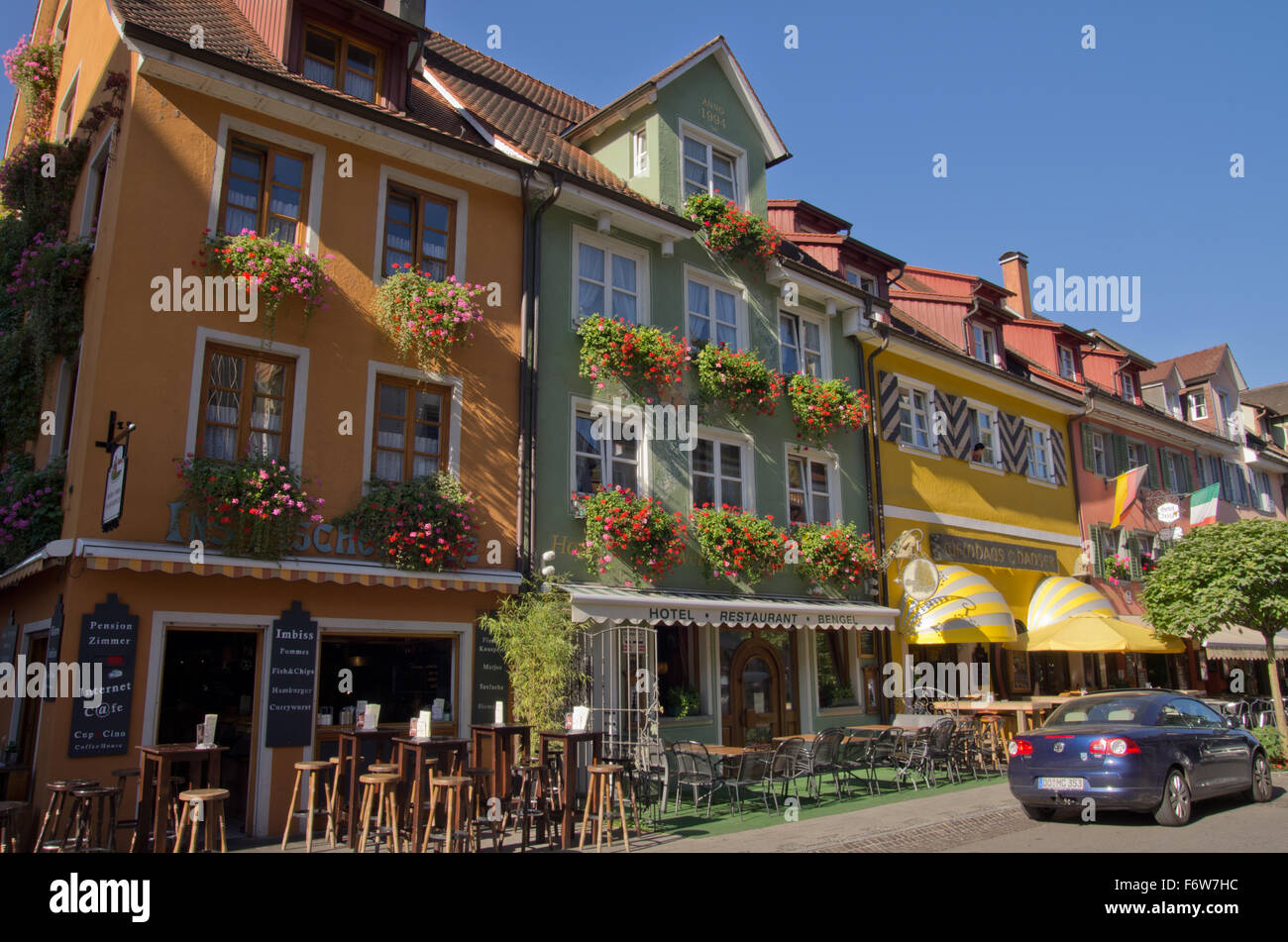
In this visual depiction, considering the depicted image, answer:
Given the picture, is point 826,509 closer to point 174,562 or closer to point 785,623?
point 785,623

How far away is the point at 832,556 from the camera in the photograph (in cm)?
1683

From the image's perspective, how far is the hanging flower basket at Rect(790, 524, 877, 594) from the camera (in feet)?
54.9

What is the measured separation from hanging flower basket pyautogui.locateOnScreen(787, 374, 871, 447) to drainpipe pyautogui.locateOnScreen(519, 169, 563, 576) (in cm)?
588

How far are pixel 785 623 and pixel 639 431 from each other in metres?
3.99

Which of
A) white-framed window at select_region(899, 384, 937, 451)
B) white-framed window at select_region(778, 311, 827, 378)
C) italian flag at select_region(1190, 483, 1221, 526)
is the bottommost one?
italian flag at select_region(1190, 483, 1221, 526)

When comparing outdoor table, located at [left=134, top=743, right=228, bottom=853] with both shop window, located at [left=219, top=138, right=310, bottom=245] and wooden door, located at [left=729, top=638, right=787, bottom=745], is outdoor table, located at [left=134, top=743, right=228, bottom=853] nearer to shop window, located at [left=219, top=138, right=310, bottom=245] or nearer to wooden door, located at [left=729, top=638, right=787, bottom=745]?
shop window, located at [left=219, top=138, right=310, bottom=245]

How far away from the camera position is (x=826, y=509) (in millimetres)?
18250

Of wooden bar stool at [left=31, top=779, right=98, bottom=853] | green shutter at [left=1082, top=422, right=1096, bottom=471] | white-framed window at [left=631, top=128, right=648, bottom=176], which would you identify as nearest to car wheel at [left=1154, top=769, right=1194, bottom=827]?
wooden bar stool at [left=31, top=779, right=98, bottom=853]

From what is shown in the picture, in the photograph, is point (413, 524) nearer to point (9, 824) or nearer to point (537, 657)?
point (537, 657)

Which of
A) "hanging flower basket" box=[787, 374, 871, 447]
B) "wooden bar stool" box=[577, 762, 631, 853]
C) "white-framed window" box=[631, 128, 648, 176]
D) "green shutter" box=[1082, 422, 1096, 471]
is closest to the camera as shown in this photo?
"wooden bar stool" box=[577, 762, 631, 853]

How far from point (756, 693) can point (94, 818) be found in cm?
1068

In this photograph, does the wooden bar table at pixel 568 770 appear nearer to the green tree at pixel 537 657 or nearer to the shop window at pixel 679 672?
the green tree at pixel 537 657
